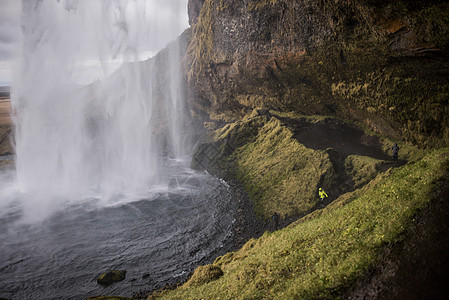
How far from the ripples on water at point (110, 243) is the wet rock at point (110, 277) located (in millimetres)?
340

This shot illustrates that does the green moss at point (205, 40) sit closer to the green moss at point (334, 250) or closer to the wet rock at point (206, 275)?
the wet rock at point (206, 275)

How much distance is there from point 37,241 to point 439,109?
31.6 metres

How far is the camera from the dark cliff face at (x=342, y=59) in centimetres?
1866

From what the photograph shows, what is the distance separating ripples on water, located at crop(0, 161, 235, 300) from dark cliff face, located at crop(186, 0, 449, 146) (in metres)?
16.1

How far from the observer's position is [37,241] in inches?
788

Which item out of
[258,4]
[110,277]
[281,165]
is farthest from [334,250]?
[258,4]

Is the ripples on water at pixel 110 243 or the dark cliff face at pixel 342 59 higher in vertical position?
the dark cliff face at pixel 342 59

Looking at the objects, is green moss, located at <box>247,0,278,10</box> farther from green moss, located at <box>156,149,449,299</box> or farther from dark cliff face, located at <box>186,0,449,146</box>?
green moss, located at <box>156,149,449,299</box>

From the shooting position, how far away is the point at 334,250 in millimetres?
9992

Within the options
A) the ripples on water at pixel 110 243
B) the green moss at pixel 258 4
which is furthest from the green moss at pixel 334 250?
the green moss at pixel 258 4

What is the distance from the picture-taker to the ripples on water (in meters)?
15.9

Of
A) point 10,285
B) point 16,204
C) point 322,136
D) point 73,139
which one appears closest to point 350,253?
point 10,285

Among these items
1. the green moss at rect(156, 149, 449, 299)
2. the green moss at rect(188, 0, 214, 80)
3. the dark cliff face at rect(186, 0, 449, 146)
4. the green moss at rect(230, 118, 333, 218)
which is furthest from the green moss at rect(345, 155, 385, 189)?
the green moss at rect(188, 0, 214, 80)

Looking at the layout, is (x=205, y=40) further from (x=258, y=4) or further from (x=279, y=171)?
(x=279, y=171)
